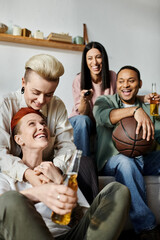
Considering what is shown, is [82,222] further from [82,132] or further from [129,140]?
[82,132]

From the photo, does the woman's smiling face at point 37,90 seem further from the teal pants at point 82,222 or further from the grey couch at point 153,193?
the grey couch at point 153,193

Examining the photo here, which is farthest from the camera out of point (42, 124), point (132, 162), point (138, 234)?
point (132, 162)

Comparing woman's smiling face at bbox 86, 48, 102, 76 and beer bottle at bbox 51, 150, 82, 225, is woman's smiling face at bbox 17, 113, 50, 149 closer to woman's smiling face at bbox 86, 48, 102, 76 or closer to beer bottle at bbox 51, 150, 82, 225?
beer bottle at bbox 51, 150, 82, 225

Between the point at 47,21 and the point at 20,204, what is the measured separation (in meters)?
2.94

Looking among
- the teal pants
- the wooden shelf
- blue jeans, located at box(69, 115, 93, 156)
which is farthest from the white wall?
the teal pants

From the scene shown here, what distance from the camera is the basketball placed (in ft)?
5.58

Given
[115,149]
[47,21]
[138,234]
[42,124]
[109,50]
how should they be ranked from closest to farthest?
1. [42,124]
2. [138,234]
3. [115,149]
4. [47,21]
5. [109,50]

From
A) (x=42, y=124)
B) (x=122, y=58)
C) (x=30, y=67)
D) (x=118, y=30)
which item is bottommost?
(x=42, y=124)

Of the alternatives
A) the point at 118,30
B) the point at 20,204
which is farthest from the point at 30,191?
the point at 118,30

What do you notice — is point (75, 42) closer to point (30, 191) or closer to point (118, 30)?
point (118, 30)

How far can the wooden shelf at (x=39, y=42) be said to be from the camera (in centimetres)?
304

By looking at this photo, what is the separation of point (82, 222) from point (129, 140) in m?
0.74

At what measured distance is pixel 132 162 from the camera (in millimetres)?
1734

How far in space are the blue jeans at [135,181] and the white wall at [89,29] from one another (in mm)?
1646
